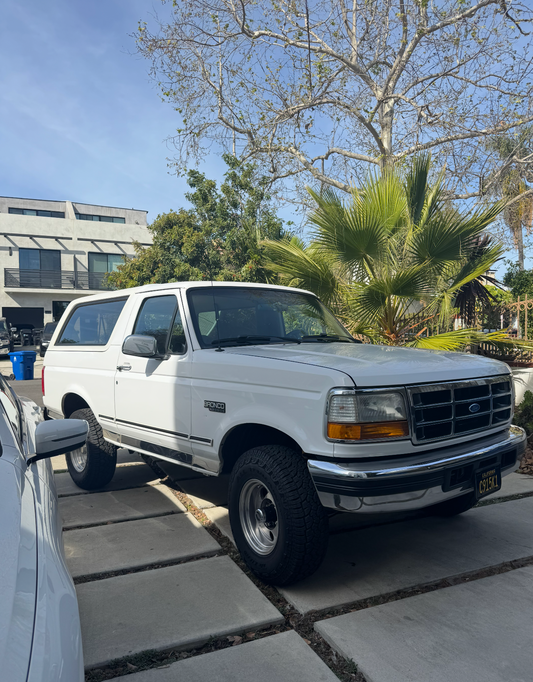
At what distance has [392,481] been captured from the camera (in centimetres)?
281

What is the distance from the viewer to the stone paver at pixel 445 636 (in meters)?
2.44

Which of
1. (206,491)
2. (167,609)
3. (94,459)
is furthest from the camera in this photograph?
(206,491)

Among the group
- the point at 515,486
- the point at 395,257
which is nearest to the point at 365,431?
the point at 515,486

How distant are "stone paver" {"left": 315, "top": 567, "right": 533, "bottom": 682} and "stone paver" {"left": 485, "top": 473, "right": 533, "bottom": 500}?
189 cm

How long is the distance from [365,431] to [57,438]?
5.09 ft

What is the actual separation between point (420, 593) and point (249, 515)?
1126mm

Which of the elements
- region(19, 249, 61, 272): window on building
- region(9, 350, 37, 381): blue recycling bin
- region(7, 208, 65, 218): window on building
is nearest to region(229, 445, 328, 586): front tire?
region(9, 350, 37, 381): blue recycling bin

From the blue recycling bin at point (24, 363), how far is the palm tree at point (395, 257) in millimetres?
11258

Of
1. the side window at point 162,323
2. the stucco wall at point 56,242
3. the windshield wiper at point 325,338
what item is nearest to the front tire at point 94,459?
the side window at point 162,323

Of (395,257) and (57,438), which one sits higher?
(395,257)

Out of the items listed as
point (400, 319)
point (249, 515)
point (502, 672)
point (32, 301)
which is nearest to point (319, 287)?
point (400, 319)

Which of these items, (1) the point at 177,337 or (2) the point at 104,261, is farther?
(2) the point at 104,261

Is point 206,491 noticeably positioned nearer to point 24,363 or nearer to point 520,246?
point 24,363

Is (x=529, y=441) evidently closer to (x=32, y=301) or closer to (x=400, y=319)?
(x=400, y=319)
